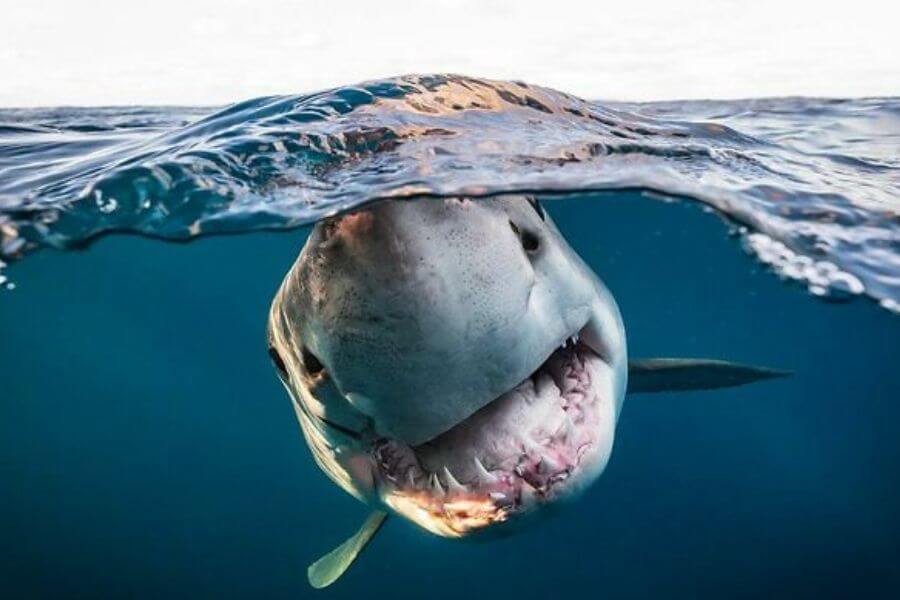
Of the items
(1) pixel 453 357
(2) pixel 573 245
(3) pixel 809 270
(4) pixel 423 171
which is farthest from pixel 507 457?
(2) pixel 573 245

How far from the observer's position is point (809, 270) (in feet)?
18.2

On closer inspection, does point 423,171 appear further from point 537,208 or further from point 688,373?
point 688,373

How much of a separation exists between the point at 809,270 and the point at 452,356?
4390 mm

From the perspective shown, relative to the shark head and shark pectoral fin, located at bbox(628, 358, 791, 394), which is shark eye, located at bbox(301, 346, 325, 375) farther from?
shark pectoral fin, located at bbox(628, 358, 791, 394)

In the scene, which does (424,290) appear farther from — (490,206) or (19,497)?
(19,497)

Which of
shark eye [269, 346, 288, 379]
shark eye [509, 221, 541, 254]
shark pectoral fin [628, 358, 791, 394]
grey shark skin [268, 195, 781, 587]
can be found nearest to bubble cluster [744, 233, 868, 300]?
shark pectoral fin [628, 358, 791, 394]

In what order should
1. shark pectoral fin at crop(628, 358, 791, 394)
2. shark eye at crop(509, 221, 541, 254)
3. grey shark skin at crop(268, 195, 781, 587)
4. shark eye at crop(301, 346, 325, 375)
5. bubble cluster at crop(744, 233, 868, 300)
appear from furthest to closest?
1. bubble cluster at crop(744, 233, 868, 300)
2. shark pectoral fin at crop(628, 358, 791, 394)
3. shark eye at crop(509, 221, 541, 254)
4. shark eye at crop(301, 346, 325, 375)
5. grey shark skin at crop(268, 195, 781, 587)

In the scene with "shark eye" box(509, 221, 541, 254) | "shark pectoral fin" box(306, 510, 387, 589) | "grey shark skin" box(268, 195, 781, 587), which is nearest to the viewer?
"grey shark skin" box(268, 195, 781, 587)


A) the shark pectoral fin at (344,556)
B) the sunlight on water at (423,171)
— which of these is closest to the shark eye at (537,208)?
the sunlight on water at (423,171)

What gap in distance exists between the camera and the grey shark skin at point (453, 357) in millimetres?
2064

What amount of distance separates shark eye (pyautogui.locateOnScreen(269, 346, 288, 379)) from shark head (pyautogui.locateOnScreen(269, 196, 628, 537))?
0.08 ft

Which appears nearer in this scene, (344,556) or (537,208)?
(537,208)

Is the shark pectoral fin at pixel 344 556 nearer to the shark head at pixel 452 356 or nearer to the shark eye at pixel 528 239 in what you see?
the shark head at pixel 452 356

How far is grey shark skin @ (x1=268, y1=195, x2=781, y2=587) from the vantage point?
2064 mm
